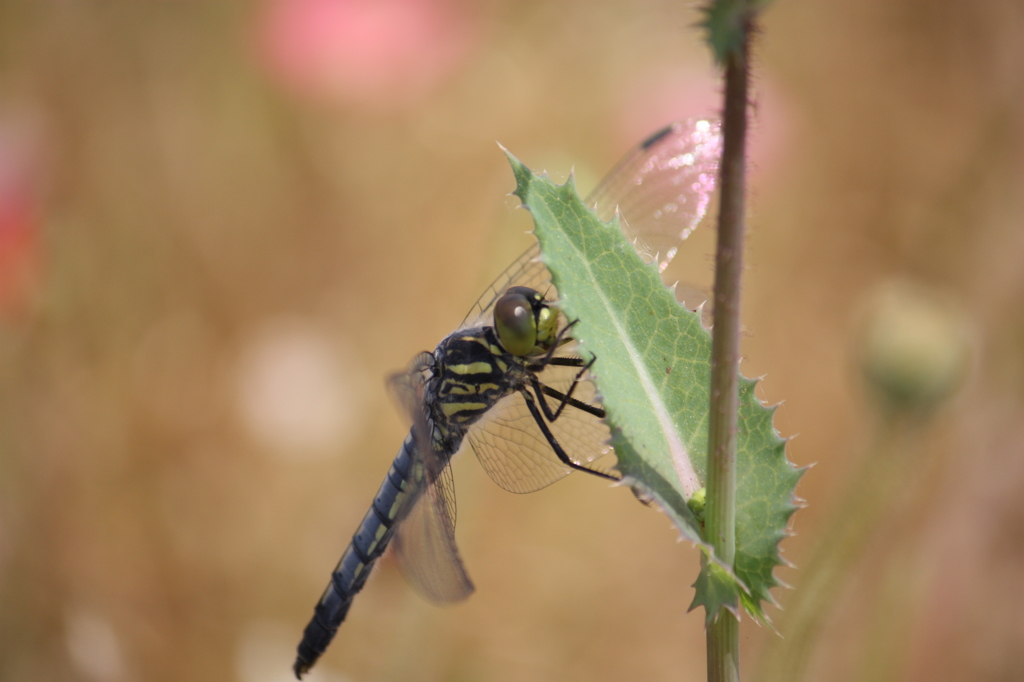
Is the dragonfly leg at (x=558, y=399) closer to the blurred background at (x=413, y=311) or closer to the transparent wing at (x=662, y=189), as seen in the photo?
the transparent wing at (x=662, y=189)

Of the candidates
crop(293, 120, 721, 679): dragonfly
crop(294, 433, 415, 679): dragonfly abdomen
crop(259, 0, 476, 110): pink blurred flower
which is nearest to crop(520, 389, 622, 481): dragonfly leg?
crop(293, 120, 721, 679): dragonfly

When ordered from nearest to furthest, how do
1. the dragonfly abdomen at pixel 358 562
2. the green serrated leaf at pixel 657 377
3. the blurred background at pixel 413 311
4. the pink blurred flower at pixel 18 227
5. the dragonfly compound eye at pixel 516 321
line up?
the green serrated leaf at pixel 657 377, the dragonfly compound eye at pixel 516 321, the dragonfly abdomen at pixel 358 562, the pink blurred flower at pixel 18 227, the blurred background at pixel 413 311

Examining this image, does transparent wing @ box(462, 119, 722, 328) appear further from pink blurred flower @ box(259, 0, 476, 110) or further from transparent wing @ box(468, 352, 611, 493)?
pink blurred flower @ box(259, 0, 476, 110)

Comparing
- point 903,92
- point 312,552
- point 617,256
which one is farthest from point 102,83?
point 903,92

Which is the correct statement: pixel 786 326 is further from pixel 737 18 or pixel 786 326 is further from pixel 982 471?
pixel 737 18

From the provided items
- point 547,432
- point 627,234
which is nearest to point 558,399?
point 547,432

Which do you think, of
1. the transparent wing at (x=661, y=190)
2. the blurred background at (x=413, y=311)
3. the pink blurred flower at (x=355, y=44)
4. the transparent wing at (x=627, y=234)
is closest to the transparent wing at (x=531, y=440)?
the transparent wing at (x=627, y=234)
